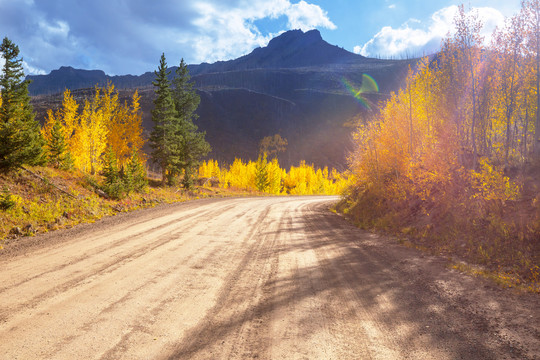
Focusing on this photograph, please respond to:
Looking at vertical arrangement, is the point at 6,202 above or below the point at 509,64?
below

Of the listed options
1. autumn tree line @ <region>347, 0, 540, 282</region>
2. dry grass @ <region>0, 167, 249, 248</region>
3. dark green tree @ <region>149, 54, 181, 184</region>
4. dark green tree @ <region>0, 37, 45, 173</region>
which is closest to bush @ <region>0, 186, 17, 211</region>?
dry grass @ <region>0, 167, 249, 248</region>

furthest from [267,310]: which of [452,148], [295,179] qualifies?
[295,179]

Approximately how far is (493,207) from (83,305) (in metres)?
10.9

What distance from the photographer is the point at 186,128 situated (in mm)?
30906

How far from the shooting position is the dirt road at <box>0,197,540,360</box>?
2.88m

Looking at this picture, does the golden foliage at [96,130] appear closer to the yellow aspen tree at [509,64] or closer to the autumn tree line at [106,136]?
the autumn tree line at [106,136]

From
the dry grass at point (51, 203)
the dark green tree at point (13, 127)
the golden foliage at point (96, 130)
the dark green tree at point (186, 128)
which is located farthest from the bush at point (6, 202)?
the dark green tree at point (186, 128)

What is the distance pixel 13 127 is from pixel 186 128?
18.5 metres

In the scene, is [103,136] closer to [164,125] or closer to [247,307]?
[164,125]

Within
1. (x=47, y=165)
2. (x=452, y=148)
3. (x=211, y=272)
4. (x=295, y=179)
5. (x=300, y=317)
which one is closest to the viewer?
(x=300, y=317)

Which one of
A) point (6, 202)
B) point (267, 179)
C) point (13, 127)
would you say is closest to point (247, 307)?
point (6, 202)

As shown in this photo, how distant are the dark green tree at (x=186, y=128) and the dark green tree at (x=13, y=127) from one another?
1540cm

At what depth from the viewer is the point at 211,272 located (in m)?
5.36

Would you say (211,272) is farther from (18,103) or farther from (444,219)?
(18,103)
